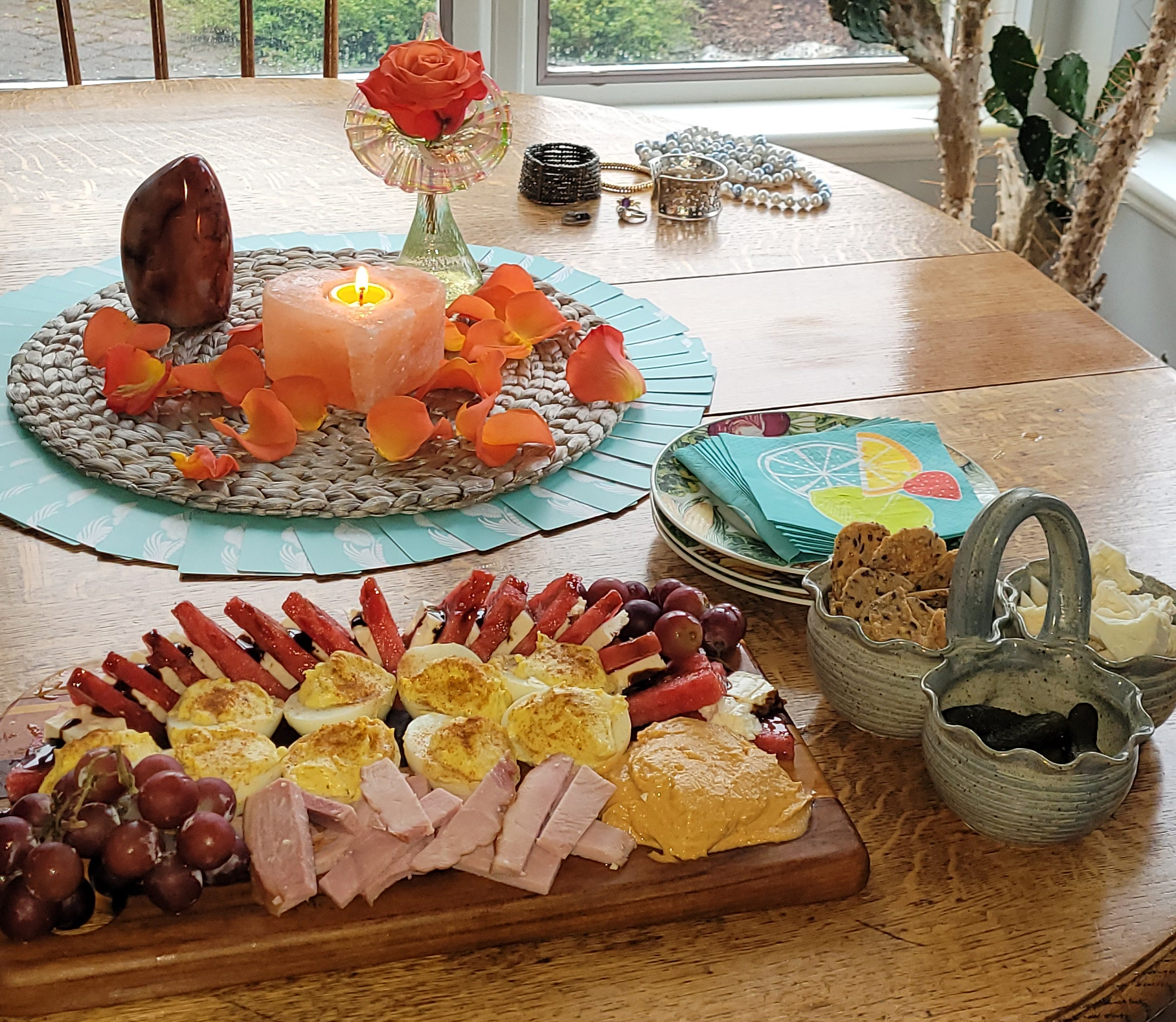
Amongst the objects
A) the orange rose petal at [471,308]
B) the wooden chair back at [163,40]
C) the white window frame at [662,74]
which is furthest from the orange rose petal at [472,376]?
the white window frame at [662,74]

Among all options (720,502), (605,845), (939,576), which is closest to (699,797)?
(605,845)

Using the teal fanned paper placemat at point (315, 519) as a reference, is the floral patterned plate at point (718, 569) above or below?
above

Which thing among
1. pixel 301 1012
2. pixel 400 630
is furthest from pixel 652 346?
pixel 301 1012

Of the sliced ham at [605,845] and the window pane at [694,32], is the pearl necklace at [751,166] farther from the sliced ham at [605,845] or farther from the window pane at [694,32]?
the sliced ham at [605,845]

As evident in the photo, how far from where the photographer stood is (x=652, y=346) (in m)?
1.37

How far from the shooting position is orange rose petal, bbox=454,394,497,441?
1134mm

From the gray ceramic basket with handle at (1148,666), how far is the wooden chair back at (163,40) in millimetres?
1745

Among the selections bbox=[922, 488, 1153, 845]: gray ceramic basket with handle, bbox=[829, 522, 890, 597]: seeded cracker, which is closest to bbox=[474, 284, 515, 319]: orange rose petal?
bbox=[829, 522, 890, 597]: seeded cracker

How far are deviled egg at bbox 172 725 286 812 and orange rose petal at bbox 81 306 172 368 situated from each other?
0.61 meters

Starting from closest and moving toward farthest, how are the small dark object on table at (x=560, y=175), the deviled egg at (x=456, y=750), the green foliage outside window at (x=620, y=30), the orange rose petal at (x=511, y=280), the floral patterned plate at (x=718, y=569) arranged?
the deviled egg at (x=456, y=750) < the floral patterned plate at (x=718, y=569) < the orange rose petal at (x=511, y=280) < the small dark object on table at (x=560, y=175) < the green foliage outside window at (x=620, y=30)

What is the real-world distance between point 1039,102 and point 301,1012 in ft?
9.84

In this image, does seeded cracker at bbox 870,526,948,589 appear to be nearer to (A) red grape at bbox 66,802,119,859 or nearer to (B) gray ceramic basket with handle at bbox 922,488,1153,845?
(B) gray ceramic basket with handle at bbox 922,488,1153,845

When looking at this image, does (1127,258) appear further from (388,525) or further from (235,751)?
(235,751)

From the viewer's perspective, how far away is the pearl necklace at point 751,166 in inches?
70.9
